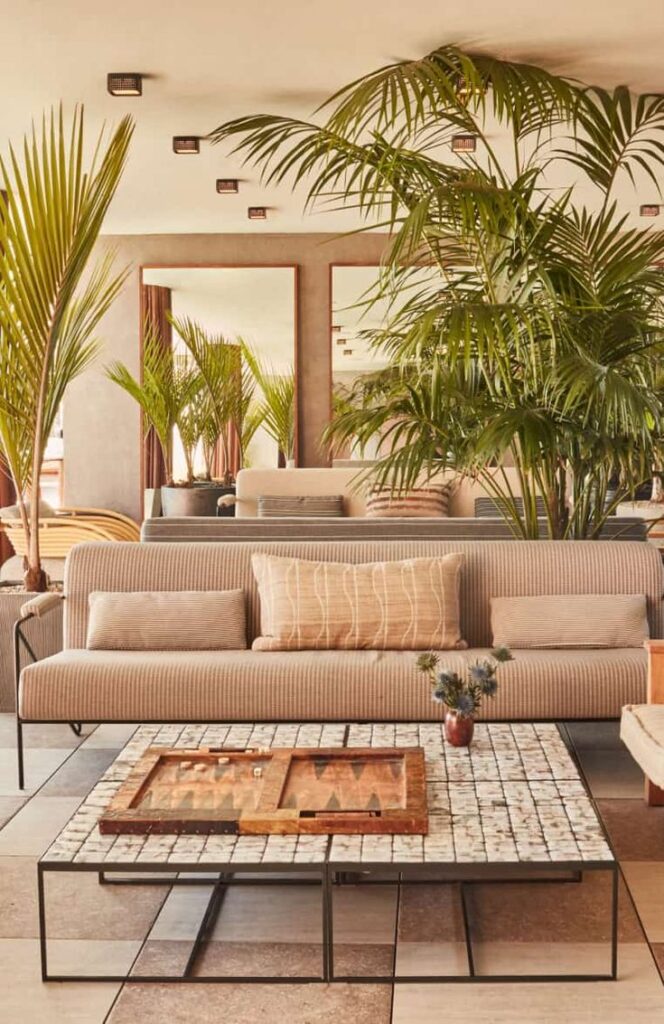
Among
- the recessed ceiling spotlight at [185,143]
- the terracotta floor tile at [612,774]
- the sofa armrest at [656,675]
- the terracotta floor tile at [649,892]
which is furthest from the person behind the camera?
the recessed ceiling spotlight at [185,143]

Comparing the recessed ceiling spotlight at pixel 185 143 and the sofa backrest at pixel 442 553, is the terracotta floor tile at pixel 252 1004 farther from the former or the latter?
the recessed ceiling spotlight at pixel 185 143

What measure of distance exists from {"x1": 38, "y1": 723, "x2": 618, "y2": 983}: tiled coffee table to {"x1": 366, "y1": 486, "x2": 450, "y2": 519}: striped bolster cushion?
4.21 meters

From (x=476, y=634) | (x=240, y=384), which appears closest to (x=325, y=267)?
(x=240, y=384)

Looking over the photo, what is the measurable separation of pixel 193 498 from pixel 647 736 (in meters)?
6.40

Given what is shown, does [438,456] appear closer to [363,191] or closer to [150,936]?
[363,191]

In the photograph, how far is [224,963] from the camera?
257cm

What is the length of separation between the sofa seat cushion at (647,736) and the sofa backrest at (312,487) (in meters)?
4.30

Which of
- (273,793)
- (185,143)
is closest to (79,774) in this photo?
(273,793)

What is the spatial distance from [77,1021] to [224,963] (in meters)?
0.36

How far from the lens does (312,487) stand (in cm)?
777

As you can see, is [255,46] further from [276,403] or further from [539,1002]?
[276,403]

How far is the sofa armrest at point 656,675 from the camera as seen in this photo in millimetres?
3533

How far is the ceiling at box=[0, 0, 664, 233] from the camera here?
4492mm

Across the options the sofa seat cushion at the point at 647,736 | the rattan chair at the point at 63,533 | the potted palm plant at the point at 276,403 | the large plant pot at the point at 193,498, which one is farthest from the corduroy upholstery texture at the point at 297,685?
the potted palm plant at the point at 276,403
